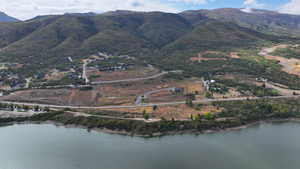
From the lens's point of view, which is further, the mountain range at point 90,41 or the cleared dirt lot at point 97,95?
the mountain range at point 90,41

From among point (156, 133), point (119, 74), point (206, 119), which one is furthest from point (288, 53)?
point (156, 133)

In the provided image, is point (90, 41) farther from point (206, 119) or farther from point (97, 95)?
point (206, 119)

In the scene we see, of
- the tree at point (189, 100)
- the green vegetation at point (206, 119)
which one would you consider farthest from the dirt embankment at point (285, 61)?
the tree at point (189, 100)

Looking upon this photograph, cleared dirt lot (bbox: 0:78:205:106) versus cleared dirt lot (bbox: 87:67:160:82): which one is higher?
cleared dirt lot (bbox: 87:67:160:82)

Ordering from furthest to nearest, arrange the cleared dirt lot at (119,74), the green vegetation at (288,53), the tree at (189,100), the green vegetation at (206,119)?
the green vegetation at (288,53)
the cleared dirt lot at (119,74)
the tree at (189,100)
the green vegetation at (206,119)

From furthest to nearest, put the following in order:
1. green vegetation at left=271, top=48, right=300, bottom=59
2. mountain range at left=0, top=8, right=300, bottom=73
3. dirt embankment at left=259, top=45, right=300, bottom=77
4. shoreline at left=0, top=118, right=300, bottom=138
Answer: mountain range at left=0, top=8, right=300, bottom=73 → green vegetation at left=271, top=48, right=300, bottom=59 → dirt embankment at left=259, top=45, right=300, bottom=77 → shoreline at left=0, top=118, right=300, bottom=138

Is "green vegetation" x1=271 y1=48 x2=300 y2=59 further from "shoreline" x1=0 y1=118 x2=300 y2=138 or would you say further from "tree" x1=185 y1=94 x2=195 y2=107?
"tree" x1=185 y1=94 x2=195 y2=107

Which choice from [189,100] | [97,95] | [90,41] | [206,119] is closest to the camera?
[206,119]

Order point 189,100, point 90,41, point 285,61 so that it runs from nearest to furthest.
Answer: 1. point 189,100
2. point 285,61
3. point 90,41

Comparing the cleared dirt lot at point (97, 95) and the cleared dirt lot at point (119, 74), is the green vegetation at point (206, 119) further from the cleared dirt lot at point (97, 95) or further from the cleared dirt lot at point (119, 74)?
the cleared dirt lot at point (119, 74)

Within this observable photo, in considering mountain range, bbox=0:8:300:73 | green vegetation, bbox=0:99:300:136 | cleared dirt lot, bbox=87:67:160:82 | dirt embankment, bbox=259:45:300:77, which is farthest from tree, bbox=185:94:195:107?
mountain range, bbox=0:8:300:73

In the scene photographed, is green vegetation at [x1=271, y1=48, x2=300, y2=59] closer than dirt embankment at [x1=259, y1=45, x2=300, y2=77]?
No
